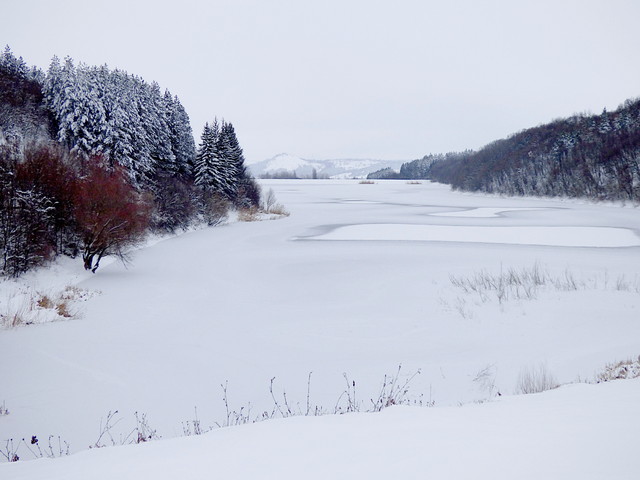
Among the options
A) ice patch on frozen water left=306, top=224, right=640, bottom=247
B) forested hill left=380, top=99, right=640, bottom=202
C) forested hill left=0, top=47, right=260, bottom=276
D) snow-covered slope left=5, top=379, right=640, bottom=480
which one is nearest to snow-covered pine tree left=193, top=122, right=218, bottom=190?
forested hill left=0, top=47, right=260, bottom=276

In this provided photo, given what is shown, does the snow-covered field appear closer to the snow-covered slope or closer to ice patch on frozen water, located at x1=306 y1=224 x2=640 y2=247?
the snow-covered slope

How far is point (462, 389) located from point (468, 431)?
4631 millimetres

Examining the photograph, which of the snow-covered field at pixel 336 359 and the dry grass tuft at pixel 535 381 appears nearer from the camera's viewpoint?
the snow-covered field at pixel 336 359

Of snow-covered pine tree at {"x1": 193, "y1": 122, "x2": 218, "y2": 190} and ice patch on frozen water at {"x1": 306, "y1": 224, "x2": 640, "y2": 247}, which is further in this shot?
snow-covered pine tree at {"x1": 193, "y1": 122, "x2": 218, "y2": 190}

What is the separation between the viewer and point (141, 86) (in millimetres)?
40250

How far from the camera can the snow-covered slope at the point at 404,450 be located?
3084 mm

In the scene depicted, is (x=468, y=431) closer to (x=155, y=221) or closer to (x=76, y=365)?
(x=76, y=365)

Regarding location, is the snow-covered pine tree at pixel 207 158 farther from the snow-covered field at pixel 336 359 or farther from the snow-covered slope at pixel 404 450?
the snow-covered slope at pixel 404 450

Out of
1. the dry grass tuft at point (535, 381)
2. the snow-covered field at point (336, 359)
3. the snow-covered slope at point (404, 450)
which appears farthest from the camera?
the dry grass tuft at point (535, 381)

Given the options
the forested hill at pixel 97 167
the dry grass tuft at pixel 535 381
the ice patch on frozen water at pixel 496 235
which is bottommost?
the dry grass tuft at pixel 535 381

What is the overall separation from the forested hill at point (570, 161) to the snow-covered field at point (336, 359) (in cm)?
4609

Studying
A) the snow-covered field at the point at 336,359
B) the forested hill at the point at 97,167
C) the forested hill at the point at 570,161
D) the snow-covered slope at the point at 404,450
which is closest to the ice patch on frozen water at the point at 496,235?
the snow-covered field at the point at 336,359

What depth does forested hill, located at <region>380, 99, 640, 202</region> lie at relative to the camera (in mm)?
61031

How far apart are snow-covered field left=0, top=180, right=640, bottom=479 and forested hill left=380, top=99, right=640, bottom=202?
46087 millimetres
